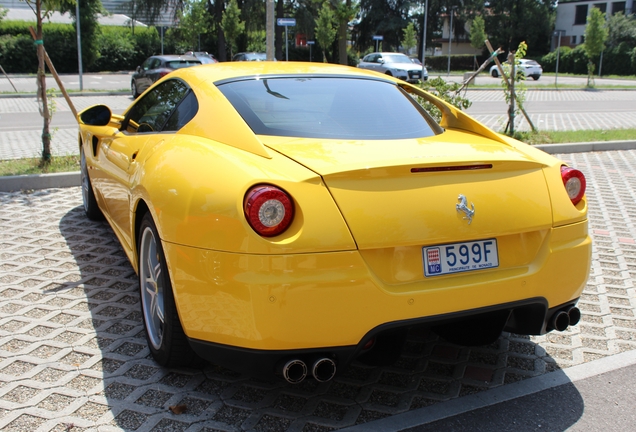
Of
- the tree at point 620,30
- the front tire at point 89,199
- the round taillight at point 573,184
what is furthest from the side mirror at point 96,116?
the tree at point 620,30

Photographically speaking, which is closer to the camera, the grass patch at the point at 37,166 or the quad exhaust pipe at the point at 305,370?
the quad exhaust pipe at the point at 305,370

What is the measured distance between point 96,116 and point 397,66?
87.6 ft

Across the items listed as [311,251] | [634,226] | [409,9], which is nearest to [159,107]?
[311,251]

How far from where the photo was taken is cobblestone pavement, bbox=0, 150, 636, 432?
9.09 ft

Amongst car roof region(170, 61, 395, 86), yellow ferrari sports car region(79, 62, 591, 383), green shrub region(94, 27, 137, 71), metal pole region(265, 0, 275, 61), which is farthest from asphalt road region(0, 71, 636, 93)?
yellow ferrari sports car region(79, 62, 591, 383)

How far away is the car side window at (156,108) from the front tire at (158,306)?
714 mm

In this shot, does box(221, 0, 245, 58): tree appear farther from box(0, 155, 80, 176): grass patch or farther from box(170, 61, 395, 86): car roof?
box(170, 61, 395, 86): car roof

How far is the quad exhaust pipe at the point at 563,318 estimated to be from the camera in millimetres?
2912

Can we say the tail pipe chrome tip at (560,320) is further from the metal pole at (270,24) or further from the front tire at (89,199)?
the metal pole at (270,24)

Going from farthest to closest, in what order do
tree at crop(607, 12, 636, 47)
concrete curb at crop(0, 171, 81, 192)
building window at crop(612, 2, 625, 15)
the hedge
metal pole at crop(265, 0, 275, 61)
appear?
building window at crop(612, 2, 625, 15) → tree at crop(607, 12, 636, 47) → the hedge → metal pole at crop(265, 0, 275, 61) → concrete curb at crop(0, 171, 81, 192)

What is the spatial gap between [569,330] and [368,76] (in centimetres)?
200

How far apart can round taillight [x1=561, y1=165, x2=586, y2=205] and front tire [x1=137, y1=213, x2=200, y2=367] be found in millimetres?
1948

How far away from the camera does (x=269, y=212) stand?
2.39 m

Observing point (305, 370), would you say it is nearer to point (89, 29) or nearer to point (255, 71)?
point (255, 71)
